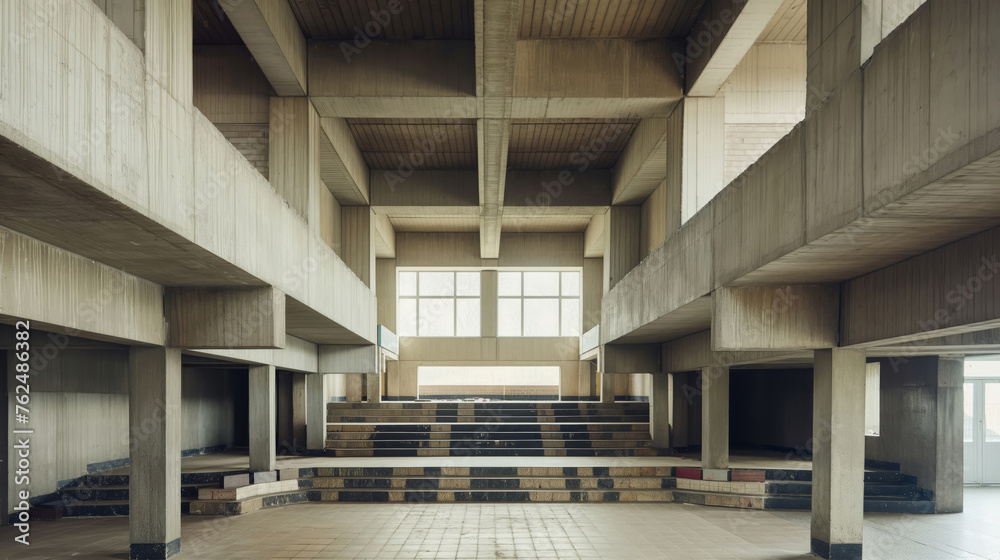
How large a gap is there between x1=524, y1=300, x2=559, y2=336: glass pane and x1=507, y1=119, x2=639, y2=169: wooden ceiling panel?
25.7 ft

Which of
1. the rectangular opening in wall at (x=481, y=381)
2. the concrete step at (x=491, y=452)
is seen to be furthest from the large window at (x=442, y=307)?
the concrete step at (x=491, y=452)

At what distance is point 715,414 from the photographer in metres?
13.1

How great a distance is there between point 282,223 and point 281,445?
10527 millimetres

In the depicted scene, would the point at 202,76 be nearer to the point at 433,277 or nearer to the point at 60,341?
the point at 60,341

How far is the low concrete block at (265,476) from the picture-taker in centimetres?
1250

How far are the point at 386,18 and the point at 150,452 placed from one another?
6446 mm

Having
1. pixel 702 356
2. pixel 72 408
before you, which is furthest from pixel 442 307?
pixel 72 408

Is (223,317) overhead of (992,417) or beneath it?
overhead

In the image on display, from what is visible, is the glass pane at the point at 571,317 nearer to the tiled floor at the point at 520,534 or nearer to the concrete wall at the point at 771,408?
the concrete wall at the point at 771,408

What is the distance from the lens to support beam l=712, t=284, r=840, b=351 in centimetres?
770

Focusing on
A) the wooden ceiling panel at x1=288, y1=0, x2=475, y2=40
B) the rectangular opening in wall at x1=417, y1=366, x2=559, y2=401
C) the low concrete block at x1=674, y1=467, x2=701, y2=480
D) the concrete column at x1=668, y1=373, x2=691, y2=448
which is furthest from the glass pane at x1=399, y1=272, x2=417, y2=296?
the wooden ceiling panel at x1=288, y1=0, x2=475, y2=40

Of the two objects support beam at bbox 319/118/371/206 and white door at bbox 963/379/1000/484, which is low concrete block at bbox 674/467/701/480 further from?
support beam at bbox 319/118/371/206

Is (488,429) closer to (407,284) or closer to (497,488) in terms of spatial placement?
(497,488)

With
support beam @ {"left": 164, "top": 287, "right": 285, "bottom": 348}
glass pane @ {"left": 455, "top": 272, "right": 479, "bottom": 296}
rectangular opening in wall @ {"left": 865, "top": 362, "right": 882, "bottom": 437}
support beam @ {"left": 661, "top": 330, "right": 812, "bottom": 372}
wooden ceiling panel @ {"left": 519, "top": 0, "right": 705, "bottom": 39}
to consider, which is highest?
wooden ceiling panel @ {"left": 519, "top": 0, "right": 705, "bottom": 39}
